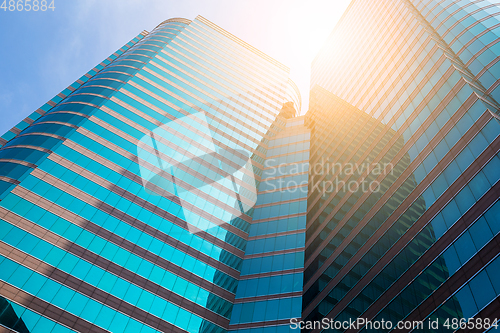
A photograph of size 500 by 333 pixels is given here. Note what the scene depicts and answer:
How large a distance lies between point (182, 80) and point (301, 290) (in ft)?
160

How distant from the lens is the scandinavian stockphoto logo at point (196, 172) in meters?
49.8

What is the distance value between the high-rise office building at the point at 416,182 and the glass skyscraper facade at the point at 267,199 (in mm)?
189

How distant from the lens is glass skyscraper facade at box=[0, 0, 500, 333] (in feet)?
95.2

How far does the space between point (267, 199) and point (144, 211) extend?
20.9m

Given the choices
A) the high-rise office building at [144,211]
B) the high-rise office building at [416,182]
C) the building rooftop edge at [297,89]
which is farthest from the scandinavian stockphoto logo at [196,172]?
the building rooftop edge at [297,89]

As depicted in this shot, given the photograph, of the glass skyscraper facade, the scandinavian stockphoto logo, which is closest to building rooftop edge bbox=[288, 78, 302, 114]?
the glass skyscraper facade

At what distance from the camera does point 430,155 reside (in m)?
34.0

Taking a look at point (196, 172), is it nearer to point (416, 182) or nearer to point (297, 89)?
point (416, 182)

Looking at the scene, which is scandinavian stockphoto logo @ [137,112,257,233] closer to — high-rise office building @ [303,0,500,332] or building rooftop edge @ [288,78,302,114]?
high-rise office building @ [303,0,500,332]

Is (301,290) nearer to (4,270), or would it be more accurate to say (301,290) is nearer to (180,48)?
(4,270)

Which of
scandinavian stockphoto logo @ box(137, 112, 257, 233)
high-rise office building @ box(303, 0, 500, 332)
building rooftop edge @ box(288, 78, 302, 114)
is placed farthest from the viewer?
building rooftop edge @ box(288, 78, 302, 114)

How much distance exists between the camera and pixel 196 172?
54.6 meters

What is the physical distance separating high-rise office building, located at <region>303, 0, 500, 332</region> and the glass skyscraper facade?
189 millimetres

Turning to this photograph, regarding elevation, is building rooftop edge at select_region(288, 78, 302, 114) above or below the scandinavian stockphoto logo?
above
